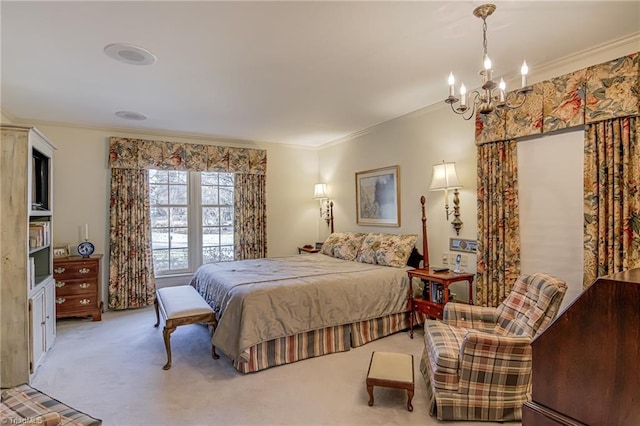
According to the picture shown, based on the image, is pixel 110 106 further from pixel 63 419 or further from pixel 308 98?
pixel 63 419

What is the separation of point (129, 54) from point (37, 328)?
2.38 m

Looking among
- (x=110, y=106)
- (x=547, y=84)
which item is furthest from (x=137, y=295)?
(x=547, y=84)

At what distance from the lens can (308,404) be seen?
91.8 inches

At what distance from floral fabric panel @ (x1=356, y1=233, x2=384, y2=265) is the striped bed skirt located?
2.51 feet

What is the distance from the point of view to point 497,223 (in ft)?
10.1

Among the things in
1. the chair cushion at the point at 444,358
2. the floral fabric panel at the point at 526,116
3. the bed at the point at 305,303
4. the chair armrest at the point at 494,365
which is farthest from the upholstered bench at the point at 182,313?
the floral fabric panel at the point at 526,116

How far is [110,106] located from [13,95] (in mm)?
827

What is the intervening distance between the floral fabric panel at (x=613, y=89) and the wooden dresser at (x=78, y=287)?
5.29 metres

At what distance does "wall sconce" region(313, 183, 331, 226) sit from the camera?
18.9ft

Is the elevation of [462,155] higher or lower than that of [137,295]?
higher

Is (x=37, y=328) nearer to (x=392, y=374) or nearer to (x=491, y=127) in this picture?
(x=392, y=374)

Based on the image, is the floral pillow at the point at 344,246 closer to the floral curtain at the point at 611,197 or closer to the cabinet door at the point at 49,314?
the floral curtain at the point at 611,197

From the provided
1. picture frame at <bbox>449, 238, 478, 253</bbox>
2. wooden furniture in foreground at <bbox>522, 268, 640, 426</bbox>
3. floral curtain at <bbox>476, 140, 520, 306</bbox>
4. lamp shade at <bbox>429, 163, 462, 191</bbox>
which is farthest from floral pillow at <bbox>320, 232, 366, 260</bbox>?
wooden furniture in foreground at <bbox>522, 268, 640, 426</bbox>

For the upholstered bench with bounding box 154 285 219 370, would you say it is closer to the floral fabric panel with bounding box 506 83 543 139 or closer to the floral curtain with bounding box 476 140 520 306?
the floral curtain with bounding box 476 140 520 306
